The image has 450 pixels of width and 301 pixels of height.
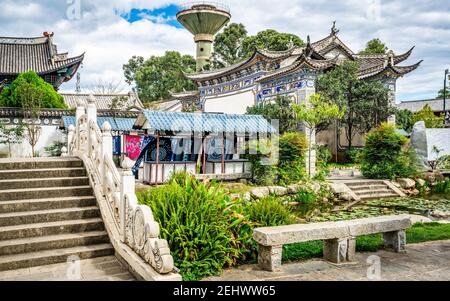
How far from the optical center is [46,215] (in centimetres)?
580

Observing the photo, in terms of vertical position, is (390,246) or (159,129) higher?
(159,129)

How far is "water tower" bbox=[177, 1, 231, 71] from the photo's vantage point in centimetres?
3981

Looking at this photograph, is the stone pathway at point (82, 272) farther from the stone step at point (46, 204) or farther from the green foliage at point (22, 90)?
the green foliage at point (22, 90)

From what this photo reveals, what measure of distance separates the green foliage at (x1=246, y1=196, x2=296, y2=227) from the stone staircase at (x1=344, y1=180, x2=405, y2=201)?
8873 mm

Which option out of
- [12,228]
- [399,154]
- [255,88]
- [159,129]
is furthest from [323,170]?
[12,228]

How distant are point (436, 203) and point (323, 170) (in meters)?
4.07

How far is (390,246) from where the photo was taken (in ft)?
20.0

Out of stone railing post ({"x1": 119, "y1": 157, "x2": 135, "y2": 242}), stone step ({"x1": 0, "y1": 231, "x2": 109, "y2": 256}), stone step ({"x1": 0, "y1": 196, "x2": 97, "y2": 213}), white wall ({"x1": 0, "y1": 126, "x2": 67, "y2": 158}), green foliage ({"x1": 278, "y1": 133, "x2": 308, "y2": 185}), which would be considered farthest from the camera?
white wall ({"x1": 0, "y1": 126, "x2": 67, "y2": 158})

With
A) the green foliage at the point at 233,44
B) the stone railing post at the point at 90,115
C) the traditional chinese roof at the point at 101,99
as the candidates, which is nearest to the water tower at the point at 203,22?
the green foliage at the point at 233,44

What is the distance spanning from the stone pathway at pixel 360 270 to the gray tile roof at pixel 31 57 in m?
21.8

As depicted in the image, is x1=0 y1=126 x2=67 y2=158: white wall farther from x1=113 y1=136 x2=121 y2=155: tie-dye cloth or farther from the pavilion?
the pavilion

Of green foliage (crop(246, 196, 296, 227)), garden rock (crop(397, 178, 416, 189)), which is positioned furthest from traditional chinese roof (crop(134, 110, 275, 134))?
green foliage (crop(246, 196, 296, 227))

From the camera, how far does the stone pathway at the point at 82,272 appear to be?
4.64 meters
